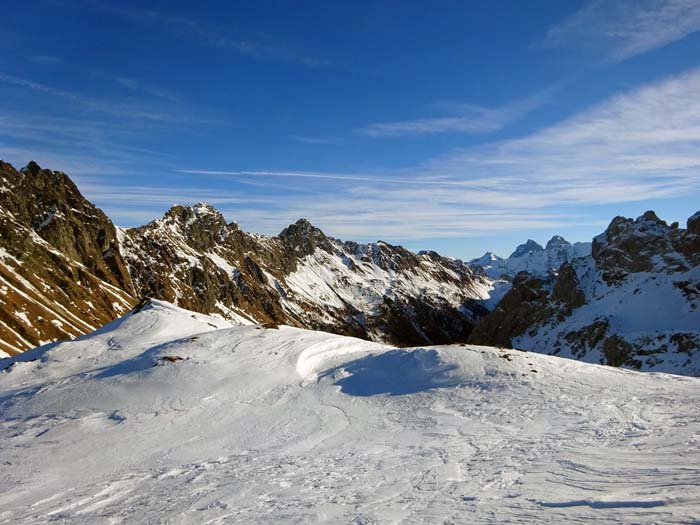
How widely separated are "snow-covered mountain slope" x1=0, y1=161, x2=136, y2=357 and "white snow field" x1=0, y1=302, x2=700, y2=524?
8319 cm

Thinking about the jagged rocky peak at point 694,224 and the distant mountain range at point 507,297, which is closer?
the distant mountain range at point 507,297

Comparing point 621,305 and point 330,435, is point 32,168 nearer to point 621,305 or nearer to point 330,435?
point 330,435

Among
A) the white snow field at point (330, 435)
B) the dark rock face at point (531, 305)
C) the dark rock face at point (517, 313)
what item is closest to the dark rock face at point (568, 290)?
the dark rock face at point (531, 305)

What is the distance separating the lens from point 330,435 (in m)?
18.3

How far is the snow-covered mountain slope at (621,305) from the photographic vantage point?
11562 cm

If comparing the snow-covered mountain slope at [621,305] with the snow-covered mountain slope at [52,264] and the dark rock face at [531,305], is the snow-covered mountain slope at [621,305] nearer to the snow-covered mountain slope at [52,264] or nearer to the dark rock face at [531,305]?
the dark rock face at [531,305]

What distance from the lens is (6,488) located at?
14.4m

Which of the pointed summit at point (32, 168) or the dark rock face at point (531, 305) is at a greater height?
the pointed summit at point (32, 168)

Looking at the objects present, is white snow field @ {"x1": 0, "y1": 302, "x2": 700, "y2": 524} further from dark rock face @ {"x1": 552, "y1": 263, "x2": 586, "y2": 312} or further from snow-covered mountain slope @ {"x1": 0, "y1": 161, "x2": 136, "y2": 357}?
dark rock face @ {"x1": 552, "y1": 263, "x2": 586, "y2": 312}

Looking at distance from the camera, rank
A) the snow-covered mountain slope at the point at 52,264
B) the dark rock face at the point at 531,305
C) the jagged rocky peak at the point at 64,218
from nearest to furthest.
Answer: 1. the snow-covered mountain slope at the point at 52,264
2. the jagged rocky peak at the point at 64,218
3. the dark rock face at the point at 531,305

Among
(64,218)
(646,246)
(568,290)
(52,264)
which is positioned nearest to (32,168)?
(64,218)

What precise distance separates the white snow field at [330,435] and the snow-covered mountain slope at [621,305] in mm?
101109

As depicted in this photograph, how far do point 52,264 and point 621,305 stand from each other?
18569 cm

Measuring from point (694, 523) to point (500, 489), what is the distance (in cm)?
442
